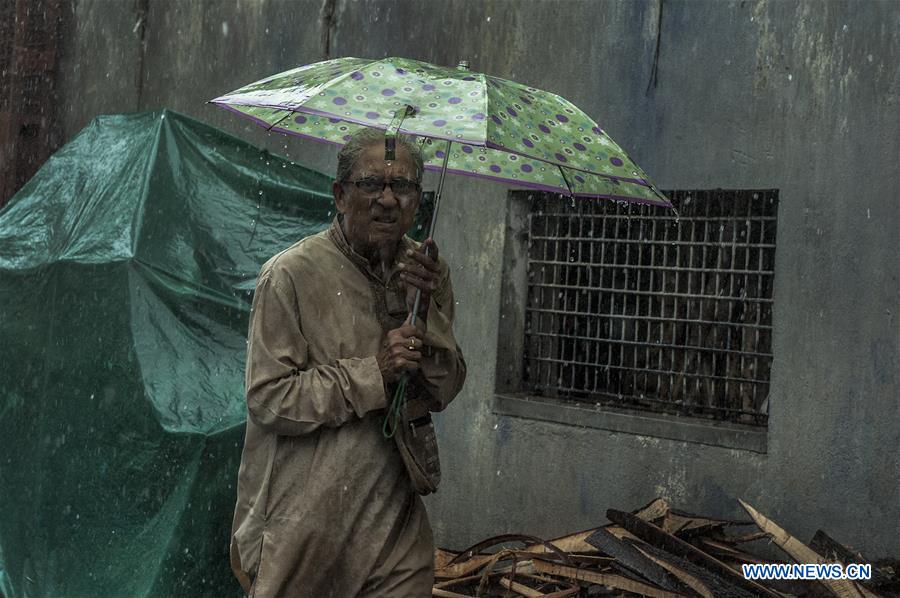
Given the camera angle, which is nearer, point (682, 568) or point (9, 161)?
point (682, 568)

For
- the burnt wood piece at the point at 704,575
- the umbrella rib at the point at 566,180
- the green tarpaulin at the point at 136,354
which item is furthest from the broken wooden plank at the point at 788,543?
the green tarpaulin at the point at 136,354

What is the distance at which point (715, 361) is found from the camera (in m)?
6.60

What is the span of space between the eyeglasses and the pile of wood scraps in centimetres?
260

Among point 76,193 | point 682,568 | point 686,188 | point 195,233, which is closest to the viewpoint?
point 682,568

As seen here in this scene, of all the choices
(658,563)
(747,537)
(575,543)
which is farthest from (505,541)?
(747,537)

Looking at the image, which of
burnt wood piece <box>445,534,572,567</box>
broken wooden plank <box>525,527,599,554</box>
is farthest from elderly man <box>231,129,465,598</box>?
broken wooden plank <box>525,527,599,554</box>

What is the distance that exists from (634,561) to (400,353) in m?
2.48

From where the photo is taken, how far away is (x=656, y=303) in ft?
22.6

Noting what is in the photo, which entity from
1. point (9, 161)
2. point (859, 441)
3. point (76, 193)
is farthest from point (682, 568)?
point (9, 161)

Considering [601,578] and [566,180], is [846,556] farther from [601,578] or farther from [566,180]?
[566,180]

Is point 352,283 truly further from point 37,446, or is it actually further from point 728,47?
point 728,47

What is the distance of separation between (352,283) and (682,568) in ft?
8.33

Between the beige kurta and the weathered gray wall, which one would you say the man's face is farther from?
the weathered gray wall

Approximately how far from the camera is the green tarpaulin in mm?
5301
